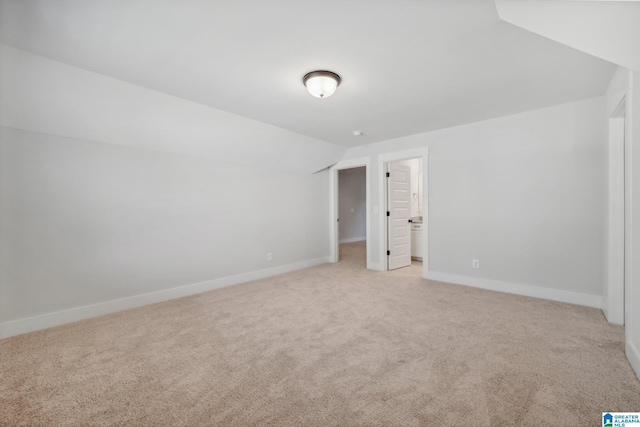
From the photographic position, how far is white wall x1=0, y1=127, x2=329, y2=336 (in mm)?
2576

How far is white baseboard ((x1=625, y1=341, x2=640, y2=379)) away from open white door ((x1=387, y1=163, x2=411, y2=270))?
3.25 m

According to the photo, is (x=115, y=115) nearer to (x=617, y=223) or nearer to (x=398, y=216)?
(x=398, y=216)

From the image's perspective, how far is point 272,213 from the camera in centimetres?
486

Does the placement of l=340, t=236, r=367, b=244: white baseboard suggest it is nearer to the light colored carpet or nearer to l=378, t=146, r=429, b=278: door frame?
l=378, t=146, r=429, b=278: door frame

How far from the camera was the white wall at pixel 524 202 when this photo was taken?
3113 mm

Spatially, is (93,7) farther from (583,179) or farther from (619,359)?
(583,179)

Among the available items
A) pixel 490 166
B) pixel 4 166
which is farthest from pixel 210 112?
pixel 490 166

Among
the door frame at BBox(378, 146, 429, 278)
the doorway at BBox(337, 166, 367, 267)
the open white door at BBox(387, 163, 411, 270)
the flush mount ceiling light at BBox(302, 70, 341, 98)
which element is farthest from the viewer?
the doorway at BBox(337, 166, 367, 267)

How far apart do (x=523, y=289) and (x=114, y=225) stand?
5.30 m

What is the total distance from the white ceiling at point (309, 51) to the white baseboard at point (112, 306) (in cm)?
249

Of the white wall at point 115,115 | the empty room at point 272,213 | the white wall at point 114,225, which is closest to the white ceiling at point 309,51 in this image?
the empty room at point 272,213

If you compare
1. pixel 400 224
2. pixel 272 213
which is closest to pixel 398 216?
pixel 400 224

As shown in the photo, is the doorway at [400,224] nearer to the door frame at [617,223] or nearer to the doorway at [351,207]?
the door frame at [617,223]

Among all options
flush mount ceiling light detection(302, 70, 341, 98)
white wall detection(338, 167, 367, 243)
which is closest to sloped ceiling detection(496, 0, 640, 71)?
flush mount ceiling light detection(302, 70, 341, 98)
